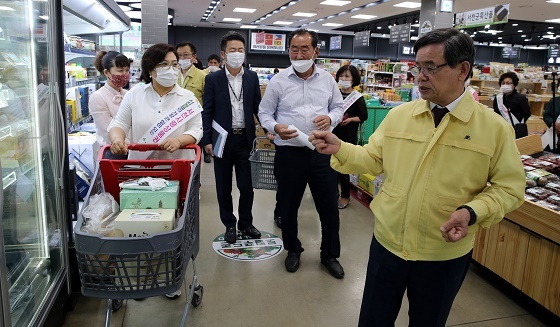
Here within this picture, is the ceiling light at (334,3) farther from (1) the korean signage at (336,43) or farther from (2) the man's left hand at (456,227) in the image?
(2) the man's left hand at (456,227)

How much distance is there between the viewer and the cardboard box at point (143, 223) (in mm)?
1847

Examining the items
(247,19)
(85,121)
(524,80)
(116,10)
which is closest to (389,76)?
(524,80)

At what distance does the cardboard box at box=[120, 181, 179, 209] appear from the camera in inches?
80.5

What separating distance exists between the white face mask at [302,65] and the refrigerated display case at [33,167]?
1.52 m

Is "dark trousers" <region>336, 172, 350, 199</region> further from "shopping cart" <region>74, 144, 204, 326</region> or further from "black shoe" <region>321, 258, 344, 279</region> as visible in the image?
"shopping cart" <region>74, 144, 204, 326</region>

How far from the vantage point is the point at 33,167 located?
237 cm

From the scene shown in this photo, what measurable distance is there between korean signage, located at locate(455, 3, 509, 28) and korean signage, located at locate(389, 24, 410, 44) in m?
3.67

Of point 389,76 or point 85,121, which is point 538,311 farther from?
point 389,76

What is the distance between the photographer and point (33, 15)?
2236 millimetres

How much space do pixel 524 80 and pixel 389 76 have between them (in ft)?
14.3

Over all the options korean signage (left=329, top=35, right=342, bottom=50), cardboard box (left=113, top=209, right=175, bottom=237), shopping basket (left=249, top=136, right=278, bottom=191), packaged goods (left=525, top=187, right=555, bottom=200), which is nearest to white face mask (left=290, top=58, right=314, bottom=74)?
shopping basket (left=249, top=136, right=278, bottom=191)

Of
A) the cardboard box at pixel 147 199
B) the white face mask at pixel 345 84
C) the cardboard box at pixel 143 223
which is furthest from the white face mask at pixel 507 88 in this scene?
the cardboard box at pixel 143 223

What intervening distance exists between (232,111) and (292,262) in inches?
53.0

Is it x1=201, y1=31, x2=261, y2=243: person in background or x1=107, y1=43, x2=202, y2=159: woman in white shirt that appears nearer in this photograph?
x1=107, y1=43, x2=202, y2=159: woman in white shirt
